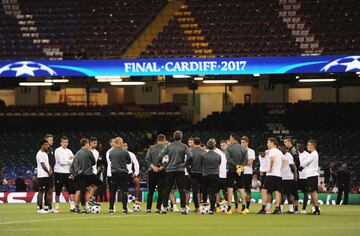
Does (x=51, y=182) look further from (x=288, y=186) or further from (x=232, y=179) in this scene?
(x=288, y=186)

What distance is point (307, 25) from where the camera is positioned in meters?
40.1

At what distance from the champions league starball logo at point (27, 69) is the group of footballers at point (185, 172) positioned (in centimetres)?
1368

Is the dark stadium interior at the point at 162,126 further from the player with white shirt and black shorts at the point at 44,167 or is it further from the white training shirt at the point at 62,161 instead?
the player with white shirt and black shorts at the point at 44,167

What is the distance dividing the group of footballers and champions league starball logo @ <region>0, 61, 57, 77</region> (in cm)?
1368

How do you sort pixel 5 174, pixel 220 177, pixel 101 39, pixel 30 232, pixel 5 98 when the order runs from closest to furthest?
pixel 30 232 → pixel 220 177 → pixel 5 174 → pixel 101 39 → pixel 5 98

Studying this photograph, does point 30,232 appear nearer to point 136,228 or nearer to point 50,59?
point 136,228

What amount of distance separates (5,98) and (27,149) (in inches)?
361

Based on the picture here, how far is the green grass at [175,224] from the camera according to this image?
18328 mm

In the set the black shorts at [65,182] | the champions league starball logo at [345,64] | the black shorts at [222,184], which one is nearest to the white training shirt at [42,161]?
the black shorts at [65,182]

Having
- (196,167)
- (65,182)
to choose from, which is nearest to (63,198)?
(65,182)

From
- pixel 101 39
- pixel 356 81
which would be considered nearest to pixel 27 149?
pixel 101 39

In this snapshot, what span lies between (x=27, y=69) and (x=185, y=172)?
15.5 m

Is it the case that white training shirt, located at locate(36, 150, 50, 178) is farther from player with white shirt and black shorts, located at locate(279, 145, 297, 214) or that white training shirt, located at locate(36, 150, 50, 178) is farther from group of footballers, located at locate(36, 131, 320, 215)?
player with white shirt and black shorts, located at locate(279, 145, 297, 214)

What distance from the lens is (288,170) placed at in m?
25.2
